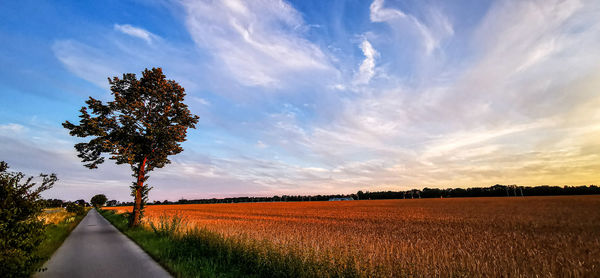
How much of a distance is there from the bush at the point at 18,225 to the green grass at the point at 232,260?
298 centimetres

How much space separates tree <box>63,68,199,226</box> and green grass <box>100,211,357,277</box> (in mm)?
10199

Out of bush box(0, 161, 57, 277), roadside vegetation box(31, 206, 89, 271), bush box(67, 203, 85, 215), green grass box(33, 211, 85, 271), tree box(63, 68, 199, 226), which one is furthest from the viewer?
bush box(67, 203, 85, 215)

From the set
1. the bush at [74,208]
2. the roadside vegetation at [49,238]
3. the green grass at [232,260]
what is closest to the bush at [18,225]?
the roadside vegetation at [49,238]

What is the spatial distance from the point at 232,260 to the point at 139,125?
597 inches

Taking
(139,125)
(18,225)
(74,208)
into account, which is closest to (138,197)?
(139,125)

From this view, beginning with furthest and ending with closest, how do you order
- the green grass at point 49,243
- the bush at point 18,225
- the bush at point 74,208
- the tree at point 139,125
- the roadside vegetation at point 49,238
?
the bush at point 74,208 → the tree at point 139,125 → the green grass at point 49,243 → the roadside vegetation at point 49,238 → the bush at point 18,225

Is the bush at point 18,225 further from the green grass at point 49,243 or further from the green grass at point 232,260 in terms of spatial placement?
the green grass at point 232,260

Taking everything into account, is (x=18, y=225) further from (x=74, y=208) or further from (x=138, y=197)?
(x=74, y=208)

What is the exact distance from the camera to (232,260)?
8.20 meters

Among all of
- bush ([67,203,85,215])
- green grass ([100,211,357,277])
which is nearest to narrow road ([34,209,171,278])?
green grass ([100,211,357,277])

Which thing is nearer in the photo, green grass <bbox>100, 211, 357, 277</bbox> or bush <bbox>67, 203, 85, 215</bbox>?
green grass <bbox>100, 211, 357, 277</bbox>

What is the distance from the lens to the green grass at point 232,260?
6.48 m

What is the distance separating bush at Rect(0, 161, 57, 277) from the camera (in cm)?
564

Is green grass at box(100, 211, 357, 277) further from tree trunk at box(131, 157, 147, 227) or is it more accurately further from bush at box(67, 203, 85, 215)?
bush at box(67, 203, 85, 215)
